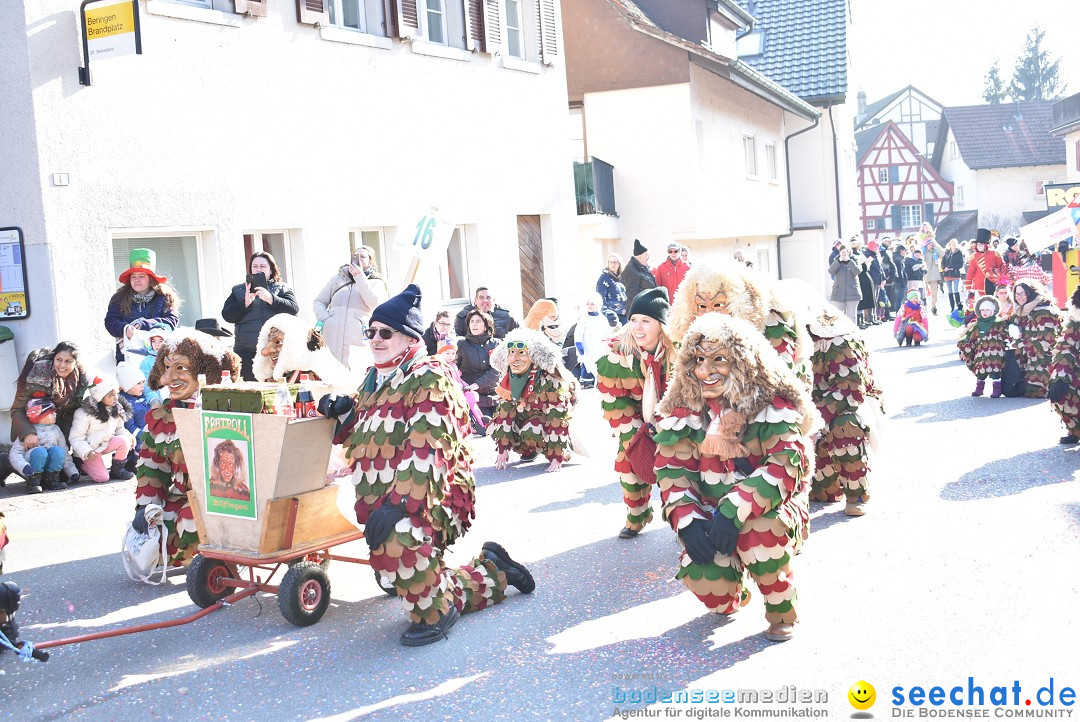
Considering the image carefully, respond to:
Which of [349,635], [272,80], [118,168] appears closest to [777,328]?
[349,635]

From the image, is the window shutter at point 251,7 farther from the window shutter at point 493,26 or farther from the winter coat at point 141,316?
the window shutter at point 493,26

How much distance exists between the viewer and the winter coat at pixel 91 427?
34.6 feet

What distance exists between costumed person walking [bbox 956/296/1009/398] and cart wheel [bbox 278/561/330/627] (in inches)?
384

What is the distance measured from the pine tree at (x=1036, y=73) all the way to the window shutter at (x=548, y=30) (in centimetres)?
8227

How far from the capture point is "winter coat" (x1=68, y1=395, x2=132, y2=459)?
10547 millimetres

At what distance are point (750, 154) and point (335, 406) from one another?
2641 centimetres

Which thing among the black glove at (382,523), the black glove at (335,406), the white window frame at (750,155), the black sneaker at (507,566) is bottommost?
the black sneaker at (507,566)

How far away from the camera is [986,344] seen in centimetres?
1373

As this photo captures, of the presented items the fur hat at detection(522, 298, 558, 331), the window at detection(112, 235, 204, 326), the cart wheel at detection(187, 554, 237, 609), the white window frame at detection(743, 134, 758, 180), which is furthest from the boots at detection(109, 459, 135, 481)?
the white window frame at detection(743, 134, 758, 180)

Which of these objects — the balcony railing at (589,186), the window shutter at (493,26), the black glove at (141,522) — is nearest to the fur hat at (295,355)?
the black glove at (141,522)

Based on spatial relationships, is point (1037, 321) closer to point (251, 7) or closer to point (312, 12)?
point (312, 12)

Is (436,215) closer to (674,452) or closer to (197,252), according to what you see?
(674,452)

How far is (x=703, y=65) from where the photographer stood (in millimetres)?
24781

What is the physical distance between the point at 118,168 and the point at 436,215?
5943 millimetres
